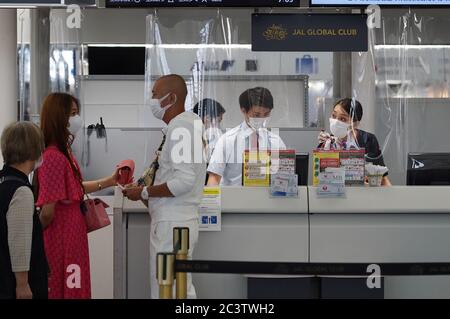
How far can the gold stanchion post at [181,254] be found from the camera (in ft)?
10.7

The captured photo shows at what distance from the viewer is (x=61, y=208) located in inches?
162

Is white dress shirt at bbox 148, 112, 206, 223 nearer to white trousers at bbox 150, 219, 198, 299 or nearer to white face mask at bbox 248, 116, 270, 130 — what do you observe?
white trousers at bbox 150, 219, 198, 299

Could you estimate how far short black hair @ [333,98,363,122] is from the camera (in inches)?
224

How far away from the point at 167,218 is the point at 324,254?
0.99 metres

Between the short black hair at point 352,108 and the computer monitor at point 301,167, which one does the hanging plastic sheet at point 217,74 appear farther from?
the computer monitor at point 301,167

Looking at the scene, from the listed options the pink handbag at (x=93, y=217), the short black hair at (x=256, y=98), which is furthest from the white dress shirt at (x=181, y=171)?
the short black hair at (x=256, y=98)

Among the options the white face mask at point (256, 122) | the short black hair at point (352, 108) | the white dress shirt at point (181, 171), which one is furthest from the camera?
the white face mask at point (256, 122)

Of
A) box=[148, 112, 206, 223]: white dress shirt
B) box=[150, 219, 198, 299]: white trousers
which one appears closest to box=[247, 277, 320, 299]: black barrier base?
box=[150, 219, 198, 299]: white trousers

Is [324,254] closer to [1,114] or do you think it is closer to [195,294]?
[195,294]

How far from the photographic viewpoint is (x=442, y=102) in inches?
271

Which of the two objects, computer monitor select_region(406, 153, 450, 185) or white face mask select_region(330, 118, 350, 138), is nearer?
computer monitor select_region(406, 153, 450, 185)

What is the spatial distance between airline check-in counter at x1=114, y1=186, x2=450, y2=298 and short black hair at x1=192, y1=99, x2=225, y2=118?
179 centimetres

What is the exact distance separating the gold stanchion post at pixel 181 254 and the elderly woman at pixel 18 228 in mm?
575
